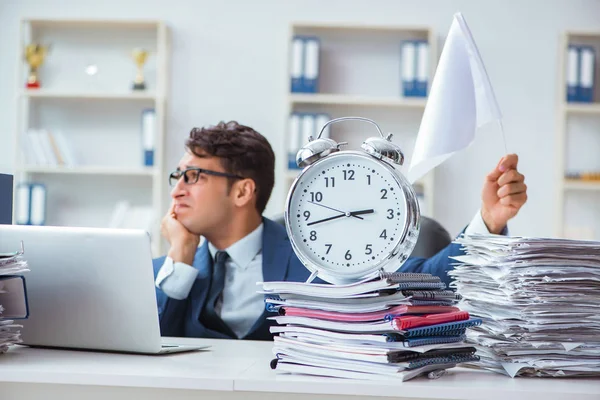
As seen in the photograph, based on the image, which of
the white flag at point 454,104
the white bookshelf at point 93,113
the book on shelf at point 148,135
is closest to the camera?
the white flag at point 454,104

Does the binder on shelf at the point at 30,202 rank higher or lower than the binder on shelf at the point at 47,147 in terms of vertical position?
lower

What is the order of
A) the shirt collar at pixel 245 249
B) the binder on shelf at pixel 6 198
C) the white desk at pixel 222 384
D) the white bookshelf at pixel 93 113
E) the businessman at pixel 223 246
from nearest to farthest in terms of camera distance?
the white desk at pixel 222 384
the binder on shelf at pixel 6 198
the businessman at pixel 223 246
the shirt collar at pixel 245 249
the white bookshelf at pixel 93 113

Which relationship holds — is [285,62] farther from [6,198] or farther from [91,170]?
[6,198]

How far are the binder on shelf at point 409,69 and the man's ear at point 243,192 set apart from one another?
7.11 ft

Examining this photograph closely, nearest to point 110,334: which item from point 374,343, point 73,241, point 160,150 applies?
point 73,241

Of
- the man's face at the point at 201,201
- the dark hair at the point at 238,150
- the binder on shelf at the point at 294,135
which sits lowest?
the man's face at the point at 201,201

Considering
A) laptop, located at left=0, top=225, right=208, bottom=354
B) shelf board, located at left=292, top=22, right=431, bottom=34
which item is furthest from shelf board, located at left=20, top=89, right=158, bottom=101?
laptop, located at left=0, top=225, right=208, bottom=354

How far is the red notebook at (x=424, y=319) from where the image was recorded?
1251mm

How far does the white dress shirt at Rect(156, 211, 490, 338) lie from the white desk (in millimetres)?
864

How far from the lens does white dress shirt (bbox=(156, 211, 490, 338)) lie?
7.40ft

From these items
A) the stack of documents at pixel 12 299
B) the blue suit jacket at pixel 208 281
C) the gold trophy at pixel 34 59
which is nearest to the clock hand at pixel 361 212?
the stack of documents at pixel 12 299

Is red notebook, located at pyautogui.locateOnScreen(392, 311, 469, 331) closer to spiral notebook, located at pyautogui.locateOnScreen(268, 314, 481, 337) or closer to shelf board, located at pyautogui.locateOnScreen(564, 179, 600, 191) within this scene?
spiral notebook, located at pyautogui.locateOnScreen(268, 314, 481, 337)

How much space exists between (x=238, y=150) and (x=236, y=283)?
1.36 ft

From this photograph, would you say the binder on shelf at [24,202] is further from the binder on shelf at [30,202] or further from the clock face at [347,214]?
the clock face at [347,214]
